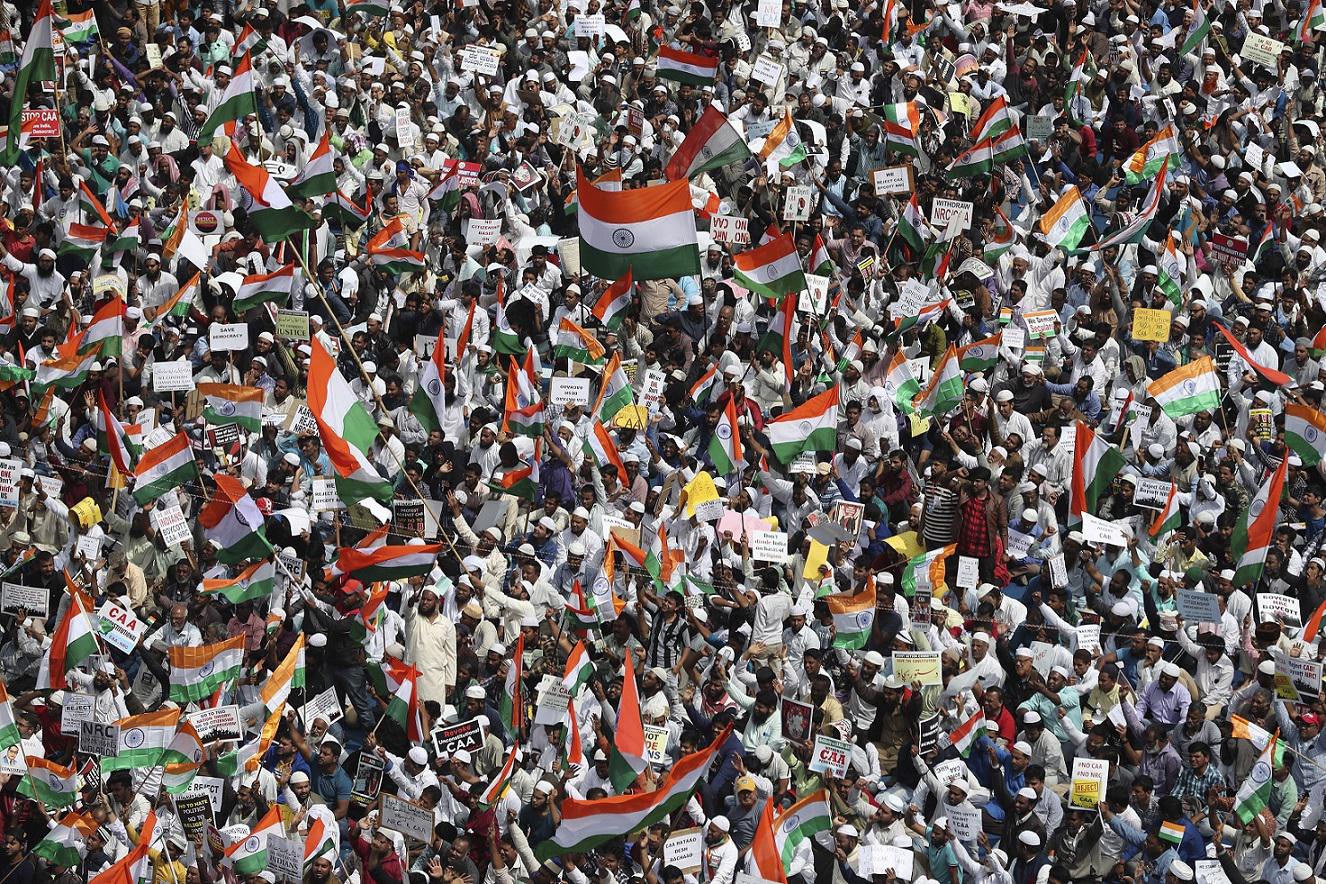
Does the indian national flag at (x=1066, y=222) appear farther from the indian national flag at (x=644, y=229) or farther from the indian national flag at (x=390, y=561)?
the indian national flag at (x=390, y=561)

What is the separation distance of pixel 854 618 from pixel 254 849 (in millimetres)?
5246

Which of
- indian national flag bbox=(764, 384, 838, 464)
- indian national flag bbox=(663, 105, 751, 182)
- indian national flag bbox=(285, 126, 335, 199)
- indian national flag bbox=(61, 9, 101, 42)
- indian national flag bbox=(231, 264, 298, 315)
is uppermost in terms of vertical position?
indian national flag bbox=(663, 105, 751, 182)

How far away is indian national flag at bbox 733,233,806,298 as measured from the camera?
23.4 metres

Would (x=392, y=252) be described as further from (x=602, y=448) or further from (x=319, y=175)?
(x=602, y=448)

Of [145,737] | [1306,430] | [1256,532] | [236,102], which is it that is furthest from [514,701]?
[236,102]

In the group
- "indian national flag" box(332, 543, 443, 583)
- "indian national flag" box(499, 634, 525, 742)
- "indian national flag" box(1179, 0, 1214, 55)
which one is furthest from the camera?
"indian national flag" box(1179, 0, 1214, 55)

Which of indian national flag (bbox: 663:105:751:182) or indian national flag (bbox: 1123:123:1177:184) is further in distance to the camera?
indian national flag (bbox: 1123:123:1177:184)

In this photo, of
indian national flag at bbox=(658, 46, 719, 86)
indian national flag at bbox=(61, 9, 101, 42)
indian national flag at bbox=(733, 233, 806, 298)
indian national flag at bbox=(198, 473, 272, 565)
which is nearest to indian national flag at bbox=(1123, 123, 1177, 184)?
indian national flag at bbox=(658, 46, 719, 86)

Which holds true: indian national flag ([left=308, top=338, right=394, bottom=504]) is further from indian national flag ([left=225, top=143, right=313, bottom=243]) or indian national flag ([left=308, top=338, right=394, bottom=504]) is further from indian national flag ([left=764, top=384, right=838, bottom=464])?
indian national flag ([left=764, top=384, right=838, bottom=464])

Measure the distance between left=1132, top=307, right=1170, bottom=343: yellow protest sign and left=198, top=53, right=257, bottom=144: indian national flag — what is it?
28.3 feet

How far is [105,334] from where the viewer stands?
22.2 meters

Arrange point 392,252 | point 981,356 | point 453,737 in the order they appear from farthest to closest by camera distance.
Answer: point 392,252
point 981,356
point 453,737

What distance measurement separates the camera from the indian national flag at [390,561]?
19.7 meters

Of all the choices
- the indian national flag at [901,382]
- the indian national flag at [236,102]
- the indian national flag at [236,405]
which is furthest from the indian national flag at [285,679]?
the indian national flag at [236,102]
